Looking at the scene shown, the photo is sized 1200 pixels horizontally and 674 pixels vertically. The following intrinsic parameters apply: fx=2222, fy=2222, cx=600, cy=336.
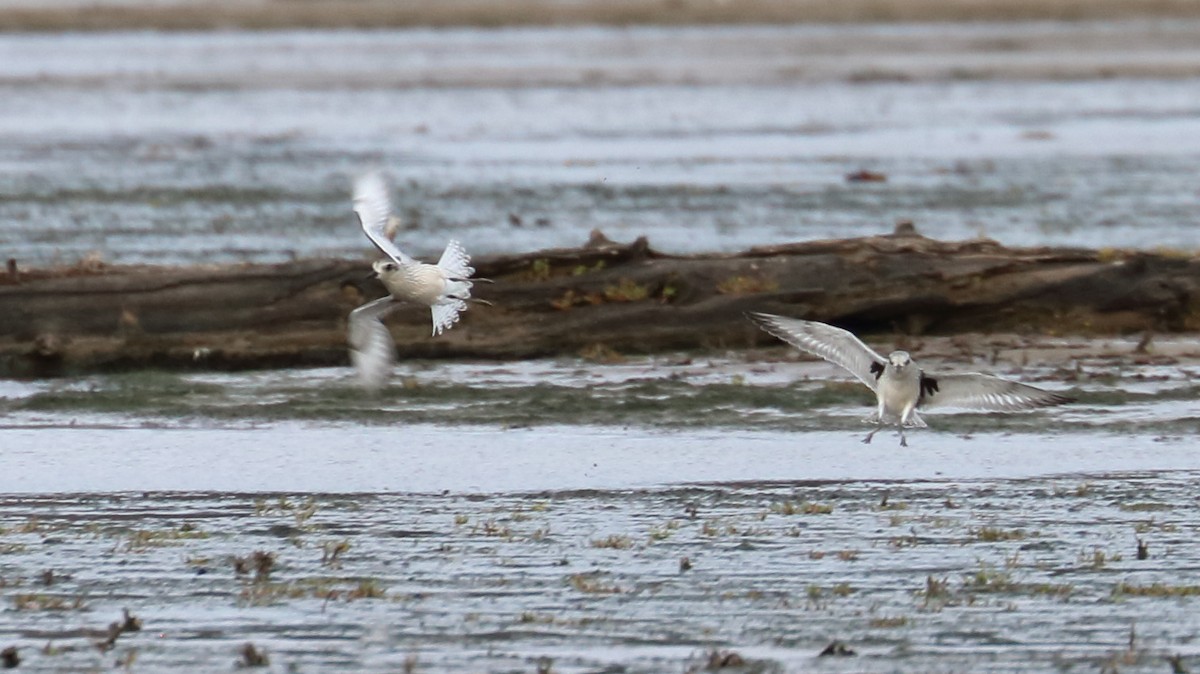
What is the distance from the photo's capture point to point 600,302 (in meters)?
14.6

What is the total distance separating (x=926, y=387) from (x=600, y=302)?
3.66 metres

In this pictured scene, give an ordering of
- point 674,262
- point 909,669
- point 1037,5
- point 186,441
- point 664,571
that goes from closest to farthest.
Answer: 1. point 909,669
2. point 664,571
3. point 186,441
4. point 674,262
5. point 1037,5

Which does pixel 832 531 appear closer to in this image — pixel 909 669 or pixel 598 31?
pixel 909 669

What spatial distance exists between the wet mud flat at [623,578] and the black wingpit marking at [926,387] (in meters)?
0.46

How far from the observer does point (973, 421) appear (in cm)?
1289

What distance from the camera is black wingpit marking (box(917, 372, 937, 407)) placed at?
1128cm

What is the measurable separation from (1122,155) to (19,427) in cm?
1906

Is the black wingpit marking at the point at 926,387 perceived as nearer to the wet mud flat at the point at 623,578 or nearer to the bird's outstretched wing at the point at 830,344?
the bird's outstretched wing at the point at 830,344

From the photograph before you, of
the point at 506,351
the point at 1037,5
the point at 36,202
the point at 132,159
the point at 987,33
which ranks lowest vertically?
the point at 506,351

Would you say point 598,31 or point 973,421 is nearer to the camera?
point 973,421

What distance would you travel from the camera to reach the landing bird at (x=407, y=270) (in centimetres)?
1187

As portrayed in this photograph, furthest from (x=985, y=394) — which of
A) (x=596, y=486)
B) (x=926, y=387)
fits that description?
(x=596, y=486)

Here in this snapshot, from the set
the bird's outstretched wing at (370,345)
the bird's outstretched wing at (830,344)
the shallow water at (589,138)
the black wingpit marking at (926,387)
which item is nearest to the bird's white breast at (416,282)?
the bird's outstretched wing at (370,345)

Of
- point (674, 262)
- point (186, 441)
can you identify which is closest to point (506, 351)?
point (674, 262)
